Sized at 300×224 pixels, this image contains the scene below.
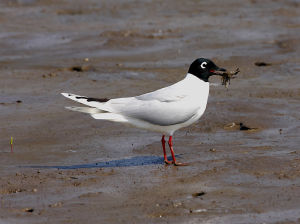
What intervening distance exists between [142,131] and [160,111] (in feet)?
4.83

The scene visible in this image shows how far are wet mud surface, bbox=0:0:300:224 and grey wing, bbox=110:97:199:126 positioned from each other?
0.50 meters

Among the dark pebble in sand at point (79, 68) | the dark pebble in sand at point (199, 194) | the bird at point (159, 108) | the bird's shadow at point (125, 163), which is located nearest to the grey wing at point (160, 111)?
the bird at point (159, 108)

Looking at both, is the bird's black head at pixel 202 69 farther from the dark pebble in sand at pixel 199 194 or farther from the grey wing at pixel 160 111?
the dark pebble in sand at pixel 199 194

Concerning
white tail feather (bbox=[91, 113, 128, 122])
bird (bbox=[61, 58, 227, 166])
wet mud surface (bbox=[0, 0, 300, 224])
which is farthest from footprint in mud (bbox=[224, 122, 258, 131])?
white tail feather (bbox=[91, 113, 128, 122])

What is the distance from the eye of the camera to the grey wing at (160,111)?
8594 millimetres

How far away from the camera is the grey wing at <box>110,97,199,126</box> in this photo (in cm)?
859

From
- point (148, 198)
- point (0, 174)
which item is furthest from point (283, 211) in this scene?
point (0, 174)

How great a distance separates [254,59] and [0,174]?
699 centimetres

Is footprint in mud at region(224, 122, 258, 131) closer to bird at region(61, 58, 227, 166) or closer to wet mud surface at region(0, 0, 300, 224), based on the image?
wet mud surface at region(0, 0, 300, 224)

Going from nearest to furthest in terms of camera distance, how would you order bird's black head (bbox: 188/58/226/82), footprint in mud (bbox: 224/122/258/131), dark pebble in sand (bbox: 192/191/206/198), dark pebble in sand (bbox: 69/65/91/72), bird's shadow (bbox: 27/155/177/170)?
dark pebble in sand (bbox: 192/191/206/198)
bird's shadow (bbox: 27/155/177/170)
bird's black head (bbox: 188/58/226/82)
footprint in mud (bbox: 224/122/258/131)
dark pebble in sand (bbox: 69/65/91/72)

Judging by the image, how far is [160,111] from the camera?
8.62 metres

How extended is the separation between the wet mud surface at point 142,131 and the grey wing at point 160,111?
502 millimetres

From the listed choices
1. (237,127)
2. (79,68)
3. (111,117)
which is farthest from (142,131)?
(79,68)

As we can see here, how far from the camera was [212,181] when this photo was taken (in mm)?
7676
